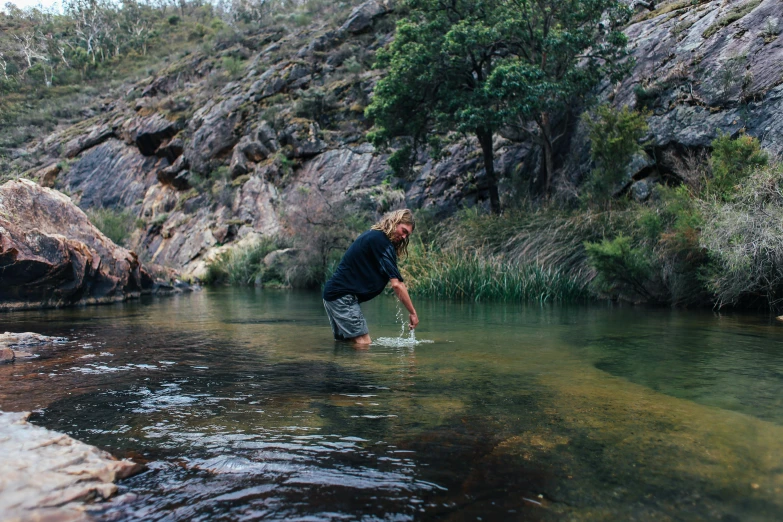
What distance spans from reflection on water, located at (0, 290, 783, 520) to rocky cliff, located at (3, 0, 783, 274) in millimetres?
11895

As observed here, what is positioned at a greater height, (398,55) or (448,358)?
(398,55)

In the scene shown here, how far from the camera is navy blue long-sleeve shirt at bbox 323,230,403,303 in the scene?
6.82 m

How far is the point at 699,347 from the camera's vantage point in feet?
22.0

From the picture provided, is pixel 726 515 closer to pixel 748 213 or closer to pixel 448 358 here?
pixel 448 358

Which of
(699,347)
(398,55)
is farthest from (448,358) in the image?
(398,55)

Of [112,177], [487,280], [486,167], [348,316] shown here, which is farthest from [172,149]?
[348,316]

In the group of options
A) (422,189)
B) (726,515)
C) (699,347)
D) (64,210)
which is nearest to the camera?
(726,515)

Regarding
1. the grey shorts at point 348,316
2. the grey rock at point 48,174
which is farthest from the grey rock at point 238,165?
the grey shorts at point 348,316

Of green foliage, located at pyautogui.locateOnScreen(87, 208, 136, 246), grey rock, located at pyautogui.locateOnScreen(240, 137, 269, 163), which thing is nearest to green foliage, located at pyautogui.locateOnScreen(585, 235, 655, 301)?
green foliage, located at pyautogui.locateOnScreen(87, 208, 136, 246)

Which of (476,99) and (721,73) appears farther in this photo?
(476,99)

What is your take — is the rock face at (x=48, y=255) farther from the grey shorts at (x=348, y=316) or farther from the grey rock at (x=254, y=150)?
the grey rock at (x=254, y=150)

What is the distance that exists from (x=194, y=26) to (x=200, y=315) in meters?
67.5

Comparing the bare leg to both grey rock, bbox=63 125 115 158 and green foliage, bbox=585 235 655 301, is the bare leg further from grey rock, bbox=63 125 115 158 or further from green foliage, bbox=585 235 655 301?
grey rock, bbox=63 125 115 158

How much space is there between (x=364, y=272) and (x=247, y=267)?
2306 centimetres
